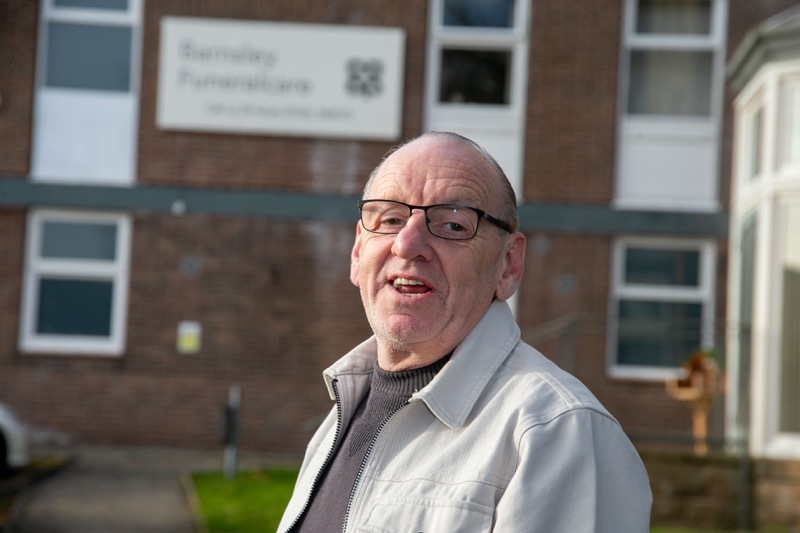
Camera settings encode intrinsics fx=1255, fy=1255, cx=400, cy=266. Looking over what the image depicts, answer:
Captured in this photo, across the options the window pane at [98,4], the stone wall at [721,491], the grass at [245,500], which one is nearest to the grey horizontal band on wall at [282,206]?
the window pane at [98,4]

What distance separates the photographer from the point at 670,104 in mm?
15102

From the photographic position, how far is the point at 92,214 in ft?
49.4

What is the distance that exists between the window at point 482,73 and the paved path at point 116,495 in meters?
4.85

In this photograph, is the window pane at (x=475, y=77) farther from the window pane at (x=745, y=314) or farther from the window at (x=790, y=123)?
the window at (x=790, y=123)

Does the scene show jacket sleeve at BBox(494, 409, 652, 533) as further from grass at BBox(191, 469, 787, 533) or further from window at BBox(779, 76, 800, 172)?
window at BBox(779, 76, 800, 172)

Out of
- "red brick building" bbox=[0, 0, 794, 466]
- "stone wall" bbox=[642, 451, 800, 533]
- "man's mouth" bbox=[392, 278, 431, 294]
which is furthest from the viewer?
"red brick building" bbox=[0, 0, 794, 466]

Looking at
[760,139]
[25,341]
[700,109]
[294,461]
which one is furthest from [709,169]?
[25,341]

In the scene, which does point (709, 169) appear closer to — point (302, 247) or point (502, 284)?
point (302, 247)

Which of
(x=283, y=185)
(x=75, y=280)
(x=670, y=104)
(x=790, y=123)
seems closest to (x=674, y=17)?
(x=670, y=104)

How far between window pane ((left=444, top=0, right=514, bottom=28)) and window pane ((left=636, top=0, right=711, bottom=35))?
5.21ft

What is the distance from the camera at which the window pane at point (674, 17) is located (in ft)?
49.5

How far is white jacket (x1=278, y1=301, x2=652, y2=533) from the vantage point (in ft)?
6.70

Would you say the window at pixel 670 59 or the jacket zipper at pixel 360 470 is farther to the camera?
the window at pixel 670 59

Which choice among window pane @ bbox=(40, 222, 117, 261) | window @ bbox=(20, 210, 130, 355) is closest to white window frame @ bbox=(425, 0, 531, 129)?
window @ bbox=(20, 210, 130, 355)
